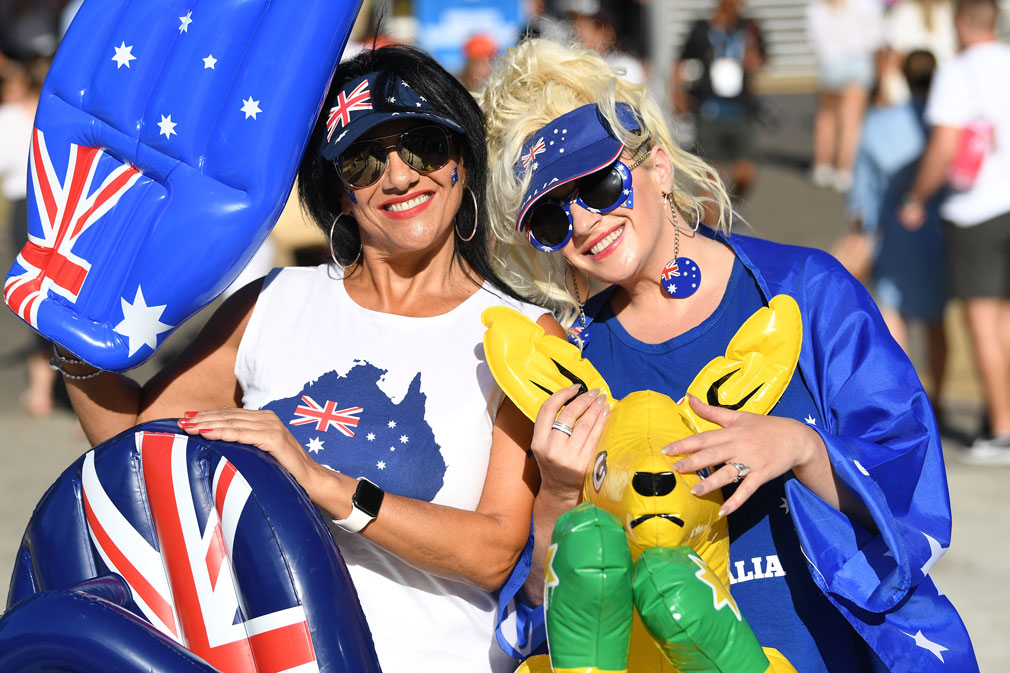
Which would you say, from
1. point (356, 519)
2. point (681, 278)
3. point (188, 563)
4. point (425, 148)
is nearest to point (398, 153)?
point (425, 148)

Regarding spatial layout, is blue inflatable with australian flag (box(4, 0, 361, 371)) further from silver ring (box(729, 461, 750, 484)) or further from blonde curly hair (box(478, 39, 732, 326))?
silver ring (box(729, 461, 750, 484))

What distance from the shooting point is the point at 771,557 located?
220cm

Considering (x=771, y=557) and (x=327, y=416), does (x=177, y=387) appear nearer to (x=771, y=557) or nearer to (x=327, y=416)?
(x=327, y=416)

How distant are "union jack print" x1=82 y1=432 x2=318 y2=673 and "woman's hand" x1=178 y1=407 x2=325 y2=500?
0.05 metres

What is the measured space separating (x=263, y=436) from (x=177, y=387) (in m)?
0.43

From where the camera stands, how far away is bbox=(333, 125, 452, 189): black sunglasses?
2.36 meters

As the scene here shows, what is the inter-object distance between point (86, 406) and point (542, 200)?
3.43 ft

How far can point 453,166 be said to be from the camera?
243 centimetres

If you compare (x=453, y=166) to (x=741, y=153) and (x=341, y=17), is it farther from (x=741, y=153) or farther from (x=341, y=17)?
(x=741, y=153)

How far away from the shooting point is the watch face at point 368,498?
7.02 ft

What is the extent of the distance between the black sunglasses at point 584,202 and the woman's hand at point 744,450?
1.53ft

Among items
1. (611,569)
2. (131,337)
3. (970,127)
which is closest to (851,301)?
(611,569)

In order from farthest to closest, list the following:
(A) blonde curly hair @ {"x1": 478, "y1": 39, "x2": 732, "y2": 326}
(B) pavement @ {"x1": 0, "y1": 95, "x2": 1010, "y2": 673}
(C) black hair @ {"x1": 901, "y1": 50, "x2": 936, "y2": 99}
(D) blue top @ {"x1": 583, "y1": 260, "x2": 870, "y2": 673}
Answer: (C) black hair @ {"x1": 901, "y1": 50, "x2": 936, "y2": 99}
(B) pavement @ {"x1": 0, "y1": 95, "x2": 1010, "y2": 673}
(A) blonde curly hair @ {"x1": 478, "y1": 39, "x2": 732, "y2": 326}
(D) blue top @ {"x1": 583, "y1": 260, "x2": 870, "y2": 673}

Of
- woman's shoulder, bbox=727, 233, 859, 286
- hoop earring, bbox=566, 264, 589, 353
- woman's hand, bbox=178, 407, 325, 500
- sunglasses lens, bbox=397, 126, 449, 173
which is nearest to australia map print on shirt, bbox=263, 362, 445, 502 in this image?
woman's hand, bbox=178, 407, 325, 500
